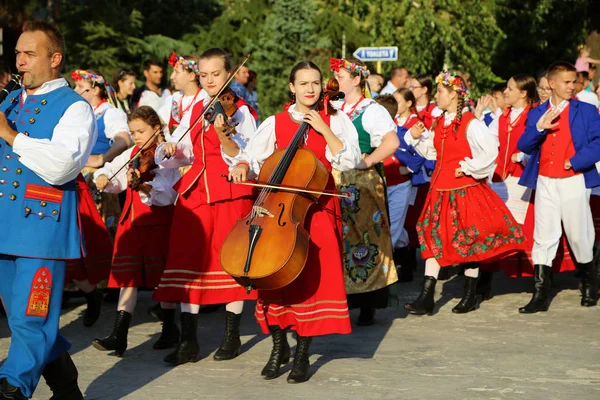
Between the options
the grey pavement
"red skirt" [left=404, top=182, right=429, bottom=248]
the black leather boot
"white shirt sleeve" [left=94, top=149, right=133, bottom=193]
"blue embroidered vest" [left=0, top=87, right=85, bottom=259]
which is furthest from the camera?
"red skirt" [left=404, top=182, right=429, bottom=248]

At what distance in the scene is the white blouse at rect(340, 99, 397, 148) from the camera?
23.1 ft

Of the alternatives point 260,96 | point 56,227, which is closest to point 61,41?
point 56,227

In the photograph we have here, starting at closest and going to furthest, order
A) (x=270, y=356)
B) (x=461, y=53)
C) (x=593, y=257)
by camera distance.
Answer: (x=270, y=356)
(x=593, y=257)
(x=461, y=53)

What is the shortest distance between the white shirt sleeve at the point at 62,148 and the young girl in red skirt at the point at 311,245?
1309 millimetres

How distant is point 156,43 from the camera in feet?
103

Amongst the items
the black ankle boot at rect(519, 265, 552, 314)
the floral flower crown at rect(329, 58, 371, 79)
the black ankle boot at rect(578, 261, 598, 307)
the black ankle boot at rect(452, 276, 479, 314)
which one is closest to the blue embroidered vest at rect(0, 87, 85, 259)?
the floral flower crown at rect(329, 58, 371, 79)

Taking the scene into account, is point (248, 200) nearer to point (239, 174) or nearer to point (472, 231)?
point (239, 174)

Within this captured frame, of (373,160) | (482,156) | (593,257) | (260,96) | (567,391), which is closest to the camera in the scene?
(567,391)

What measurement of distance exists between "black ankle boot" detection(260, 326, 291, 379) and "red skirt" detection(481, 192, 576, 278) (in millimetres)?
2958

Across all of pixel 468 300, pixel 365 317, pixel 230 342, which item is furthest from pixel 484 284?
pixel 230 342

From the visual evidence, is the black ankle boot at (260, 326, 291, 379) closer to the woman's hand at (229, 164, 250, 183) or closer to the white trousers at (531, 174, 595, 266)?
the woman's hand at (229, 164, 250, 183)

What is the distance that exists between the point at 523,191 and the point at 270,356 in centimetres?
391

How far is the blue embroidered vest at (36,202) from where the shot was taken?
4.67 m

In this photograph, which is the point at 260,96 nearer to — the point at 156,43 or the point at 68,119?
the point at 156,43
